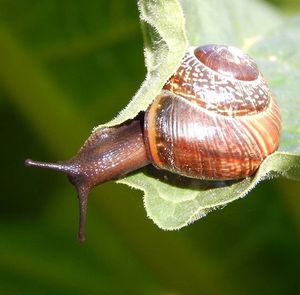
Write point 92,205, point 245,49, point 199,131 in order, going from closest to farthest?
point 199,131
point 245,49
point 92,205

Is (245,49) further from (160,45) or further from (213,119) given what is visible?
(160,45)

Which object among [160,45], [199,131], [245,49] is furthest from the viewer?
[245,49]

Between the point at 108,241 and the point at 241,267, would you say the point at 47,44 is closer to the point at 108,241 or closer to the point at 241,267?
the point at 108,241

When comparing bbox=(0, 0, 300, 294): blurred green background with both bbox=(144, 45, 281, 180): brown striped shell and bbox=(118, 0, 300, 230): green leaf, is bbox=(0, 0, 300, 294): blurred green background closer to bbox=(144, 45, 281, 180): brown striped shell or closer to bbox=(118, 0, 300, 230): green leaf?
bbox=(118, 0, 300, 230): green leaf

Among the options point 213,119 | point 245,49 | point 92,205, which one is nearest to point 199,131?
point 213,119

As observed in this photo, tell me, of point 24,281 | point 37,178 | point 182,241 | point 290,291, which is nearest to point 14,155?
point 37,178

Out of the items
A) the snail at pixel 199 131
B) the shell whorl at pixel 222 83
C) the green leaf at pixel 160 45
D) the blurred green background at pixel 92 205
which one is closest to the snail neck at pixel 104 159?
the snail at pixel 199 131
